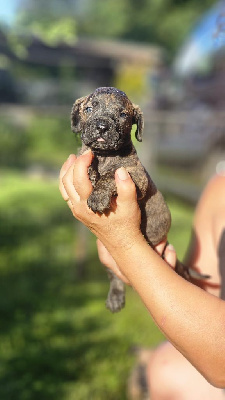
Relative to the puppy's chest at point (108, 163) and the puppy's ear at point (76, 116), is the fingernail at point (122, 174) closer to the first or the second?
the puppy's chest at point (108, 163)

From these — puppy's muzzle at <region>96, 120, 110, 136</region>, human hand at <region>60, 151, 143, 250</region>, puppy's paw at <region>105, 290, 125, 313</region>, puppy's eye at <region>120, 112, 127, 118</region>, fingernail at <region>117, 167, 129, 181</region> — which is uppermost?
puppy's eye at <region>120, 112, 127, 118</region>

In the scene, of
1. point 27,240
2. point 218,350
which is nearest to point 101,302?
point 27,240

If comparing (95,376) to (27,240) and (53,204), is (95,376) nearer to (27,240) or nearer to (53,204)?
(27,240)

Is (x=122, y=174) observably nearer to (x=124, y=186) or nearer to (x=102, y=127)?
(x=124, y=186)

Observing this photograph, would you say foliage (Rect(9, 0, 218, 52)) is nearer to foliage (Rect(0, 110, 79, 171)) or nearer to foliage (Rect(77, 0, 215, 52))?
foliage (Rect(77, 0, 215, 52))

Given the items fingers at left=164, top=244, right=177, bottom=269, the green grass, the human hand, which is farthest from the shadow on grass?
the human hand

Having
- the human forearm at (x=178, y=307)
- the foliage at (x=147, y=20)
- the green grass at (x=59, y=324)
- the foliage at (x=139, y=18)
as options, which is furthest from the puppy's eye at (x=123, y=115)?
the foliage at (x=147, y=20)

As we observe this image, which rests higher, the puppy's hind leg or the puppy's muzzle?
the puppy's muzzle

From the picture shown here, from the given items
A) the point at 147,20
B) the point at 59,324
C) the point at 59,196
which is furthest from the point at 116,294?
the point at 147,20
